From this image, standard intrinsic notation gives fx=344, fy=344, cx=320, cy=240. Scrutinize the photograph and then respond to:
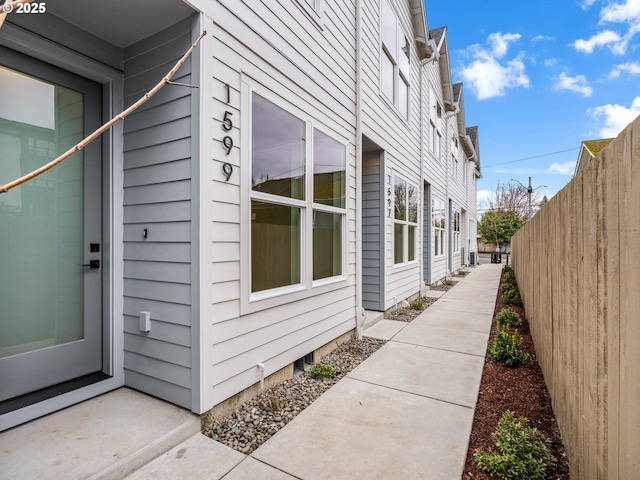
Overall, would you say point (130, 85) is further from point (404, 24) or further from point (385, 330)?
point (404, 24)

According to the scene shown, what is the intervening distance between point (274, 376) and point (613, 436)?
2406 millimetres

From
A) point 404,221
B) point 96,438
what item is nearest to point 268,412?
point 96,438

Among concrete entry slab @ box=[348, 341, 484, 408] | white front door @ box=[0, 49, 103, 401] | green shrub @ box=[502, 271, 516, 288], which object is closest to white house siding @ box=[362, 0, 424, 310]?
concrete entry slab @ box=[348, 341, 484, 408]

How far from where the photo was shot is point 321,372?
3422 millimetres

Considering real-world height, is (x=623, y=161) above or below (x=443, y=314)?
above

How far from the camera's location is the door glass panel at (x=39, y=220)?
227 cm

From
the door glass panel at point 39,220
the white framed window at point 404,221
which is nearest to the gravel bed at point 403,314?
the white framed window at point 404,221

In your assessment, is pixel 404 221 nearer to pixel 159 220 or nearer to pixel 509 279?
pixel 509 279

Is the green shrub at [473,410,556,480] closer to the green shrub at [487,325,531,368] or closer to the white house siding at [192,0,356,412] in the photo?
the green shrub at [487,325,531,368]

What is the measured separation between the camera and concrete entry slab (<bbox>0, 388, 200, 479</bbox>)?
182 cm

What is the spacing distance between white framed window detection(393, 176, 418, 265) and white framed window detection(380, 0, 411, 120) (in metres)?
1.47

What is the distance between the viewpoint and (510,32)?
20188 mm

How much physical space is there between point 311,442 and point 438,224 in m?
8.51

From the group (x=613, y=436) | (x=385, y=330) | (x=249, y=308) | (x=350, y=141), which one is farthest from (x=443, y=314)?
(x=613, y=436)
